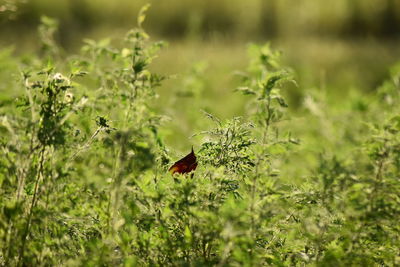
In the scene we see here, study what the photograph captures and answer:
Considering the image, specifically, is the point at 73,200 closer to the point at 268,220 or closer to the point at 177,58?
the point at 268,220

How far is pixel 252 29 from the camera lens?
17.2 m

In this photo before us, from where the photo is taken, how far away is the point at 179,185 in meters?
2.36

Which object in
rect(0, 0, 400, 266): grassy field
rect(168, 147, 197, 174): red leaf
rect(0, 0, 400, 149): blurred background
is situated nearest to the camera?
rect(0, 0, 400, 266): grassy field

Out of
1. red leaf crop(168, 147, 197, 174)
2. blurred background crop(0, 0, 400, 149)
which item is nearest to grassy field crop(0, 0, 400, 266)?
red leaf crop(168, 147, 197, 174)

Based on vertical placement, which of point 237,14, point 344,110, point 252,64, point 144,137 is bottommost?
point 144,137

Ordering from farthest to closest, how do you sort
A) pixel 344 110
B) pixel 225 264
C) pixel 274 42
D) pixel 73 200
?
1. pixel 274 42
2. pixel 344 110
3. pixel 73 200
4. pixel 225 264

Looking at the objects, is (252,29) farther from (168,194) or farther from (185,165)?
(168,194)

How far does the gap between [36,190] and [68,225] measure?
27 cm

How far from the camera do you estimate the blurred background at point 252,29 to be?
13297 mm

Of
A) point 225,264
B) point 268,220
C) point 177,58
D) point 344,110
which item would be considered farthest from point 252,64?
point 177,58

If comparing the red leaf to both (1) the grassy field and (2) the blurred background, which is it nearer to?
(1) the grassy field

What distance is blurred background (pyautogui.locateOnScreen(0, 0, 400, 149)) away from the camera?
13297 mm

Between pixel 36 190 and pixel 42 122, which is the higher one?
pixel 42 122

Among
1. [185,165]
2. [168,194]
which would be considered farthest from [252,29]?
[168,194]
